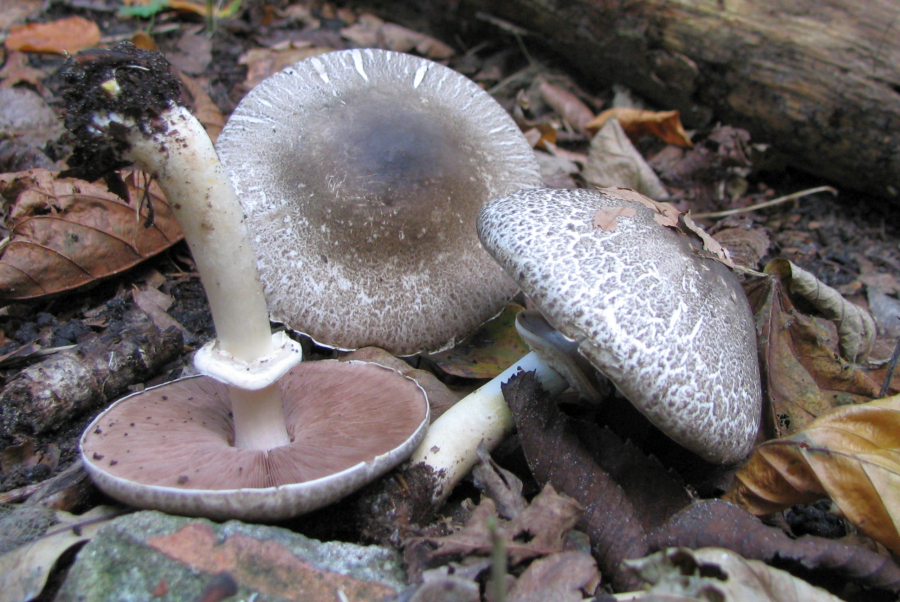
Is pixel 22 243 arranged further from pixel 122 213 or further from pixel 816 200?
pixel 816 200

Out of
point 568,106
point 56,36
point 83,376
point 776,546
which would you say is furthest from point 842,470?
point 56,36

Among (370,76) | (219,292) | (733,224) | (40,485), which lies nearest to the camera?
(219,292)

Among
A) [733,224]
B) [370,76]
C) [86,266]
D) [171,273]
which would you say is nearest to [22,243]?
[86,266]

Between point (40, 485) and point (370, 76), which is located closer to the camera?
point (40, 485)

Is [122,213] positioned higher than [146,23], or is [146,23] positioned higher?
[146,23]

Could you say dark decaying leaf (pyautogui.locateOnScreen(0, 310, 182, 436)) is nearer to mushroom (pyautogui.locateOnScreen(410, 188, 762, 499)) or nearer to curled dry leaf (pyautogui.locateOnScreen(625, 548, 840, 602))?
mushroom (pyautogui.locateOnScreen(410, 188, 762, 499))

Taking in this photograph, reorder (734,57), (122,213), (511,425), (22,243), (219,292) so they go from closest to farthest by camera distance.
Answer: (219,292) → (511,425) → (22,243) → (122,213) → (734,57)

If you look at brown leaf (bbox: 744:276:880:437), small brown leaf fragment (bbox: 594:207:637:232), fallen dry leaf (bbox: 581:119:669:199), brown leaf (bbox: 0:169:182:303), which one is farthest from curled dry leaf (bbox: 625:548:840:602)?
fallen dry leaf (bbox: 581:119:669:199)

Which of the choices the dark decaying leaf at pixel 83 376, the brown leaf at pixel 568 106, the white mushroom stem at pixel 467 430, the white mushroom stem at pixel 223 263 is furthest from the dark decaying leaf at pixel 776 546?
the brown leaf at pixel 568 106

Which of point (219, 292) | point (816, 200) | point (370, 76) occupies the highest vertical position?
point (370, 76)
